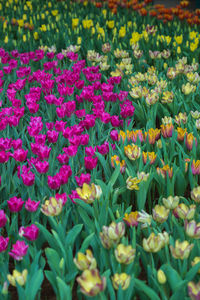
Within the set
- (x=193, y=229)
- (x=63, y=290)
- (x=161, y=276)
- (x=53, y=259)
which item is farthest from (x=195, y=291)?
(x=53, y=259)

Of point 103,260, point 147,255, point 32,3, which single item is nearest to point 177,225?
point 147,255

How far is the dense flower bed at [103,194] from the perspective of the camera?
113 cm

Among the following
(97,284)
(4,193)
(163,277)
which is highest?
(97,284)

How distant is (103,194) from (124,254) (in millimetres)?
490

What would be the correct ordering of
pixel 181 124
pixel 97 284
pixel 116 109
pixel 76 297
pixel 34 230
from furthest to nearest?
pixel 116 109
pixel 181 124
pixel 76 297
pixel 34 230
pixel 97 284

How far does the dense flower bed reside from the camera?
1134mm

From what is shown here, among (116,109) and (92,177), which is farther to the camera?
(116,109)

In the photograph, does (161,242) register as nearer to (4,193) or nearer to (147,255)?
(147,255)

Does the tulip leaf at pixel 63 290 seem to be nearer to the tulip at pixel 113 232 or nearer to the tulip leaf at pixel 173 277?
the tulip at pixel 113 232

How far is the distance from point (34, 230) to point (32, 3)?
600cm

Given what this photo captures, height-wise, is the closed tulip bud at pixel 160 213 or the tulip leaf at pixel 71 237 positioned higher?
the closed tulip bud at pixel 160 213

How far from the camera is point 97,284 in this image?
94cm

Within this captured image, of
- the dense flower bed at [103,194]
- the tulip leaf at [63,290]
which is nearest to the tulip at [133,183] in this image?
the dense flower bed at [103,194]

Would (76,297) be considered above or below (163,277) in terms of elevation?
below
